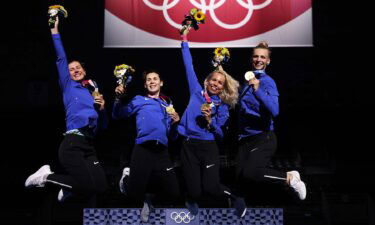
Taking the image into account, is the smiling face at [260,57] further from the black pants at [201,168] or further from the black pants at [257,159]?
the black pants at [201,168]

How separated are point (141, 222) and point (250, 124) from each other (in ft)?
4.50

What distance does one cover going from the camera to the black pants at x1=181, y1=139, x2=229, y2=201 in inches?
238

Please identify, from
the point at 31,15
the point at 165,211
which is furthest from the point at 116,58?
the point at 165,211

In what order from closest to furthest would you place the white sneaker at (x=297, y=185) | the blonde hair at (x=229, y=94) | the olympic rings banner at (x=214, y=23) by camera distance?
the white sneaker at (x=297, y=185) → the blonde hair at (x=229, y=94) → the olympic rings banner at (x=214, y=23)

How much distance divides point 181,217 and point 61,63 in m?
1.80

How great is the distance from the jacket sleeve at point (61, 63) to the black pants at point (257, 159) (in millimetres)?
1728

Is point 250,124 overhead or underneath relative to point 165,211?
overhead

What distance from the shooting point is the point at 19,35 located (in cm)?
825

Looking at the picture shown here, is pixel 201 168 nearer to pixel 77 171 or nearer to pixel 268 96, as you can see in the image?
pixel 268 96

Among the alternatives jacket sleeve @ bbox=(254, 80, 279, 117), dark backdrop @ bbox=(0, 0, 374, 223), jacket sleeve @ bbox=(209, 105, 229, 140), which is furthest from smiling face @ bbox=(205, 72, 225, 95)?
dark backdrop @ bbox=(0, 0, 374, 223)

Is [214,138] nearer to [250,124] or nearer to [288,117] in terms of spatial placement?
[250,124]

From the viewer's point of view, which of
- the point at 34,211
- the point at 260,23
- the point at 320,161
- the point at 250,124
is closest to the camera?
the point at 250,124

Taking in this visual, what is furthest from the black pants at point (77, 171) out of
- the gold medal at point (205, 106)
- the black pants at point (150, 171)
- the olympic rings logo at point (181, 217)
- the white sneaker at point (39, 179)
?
the gold medal at point (205, 106)

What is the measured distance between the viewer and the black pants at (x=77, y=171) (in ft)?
19.7
